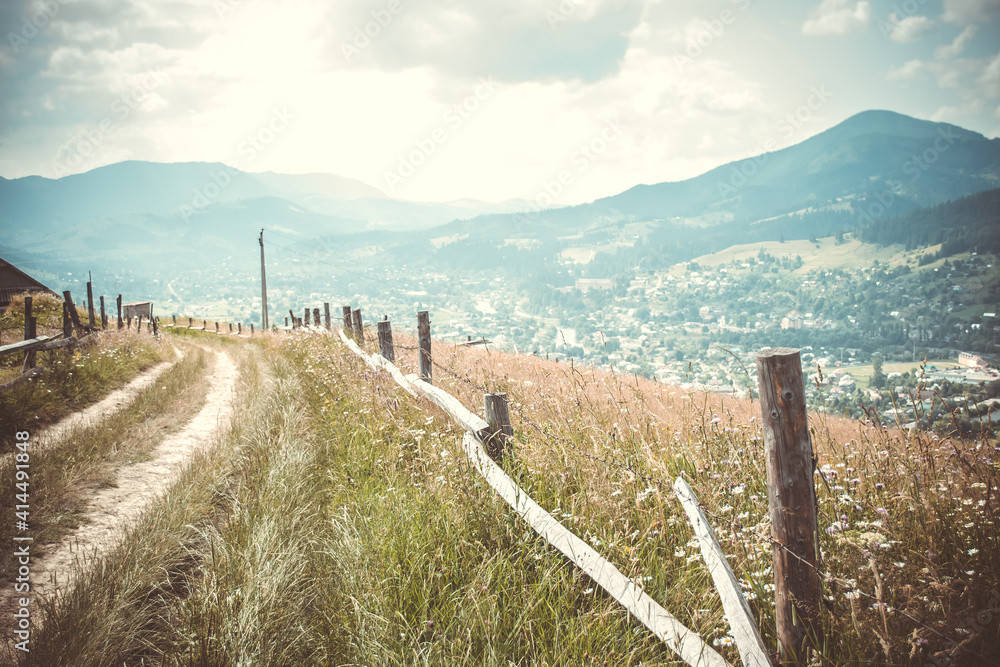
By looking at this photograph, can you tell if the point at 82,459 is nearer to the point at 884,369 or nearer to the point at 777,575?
the point at 777,575

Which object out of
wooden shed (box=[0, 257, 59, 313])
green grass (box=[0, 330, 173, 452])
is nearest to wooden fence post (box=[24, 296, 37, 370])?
green grass (box=[0, 330, 173, 452])

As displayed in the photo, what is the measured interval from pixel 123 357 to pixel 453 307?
14708cm

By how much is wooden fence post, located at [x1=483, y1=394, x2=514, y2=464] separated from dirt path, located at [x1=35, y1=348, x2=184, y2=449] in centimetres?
580

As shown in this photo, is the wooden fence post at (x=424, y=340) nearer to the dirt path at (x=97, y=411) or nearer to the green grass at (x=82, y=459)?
the green grass at (x=82, y=459)

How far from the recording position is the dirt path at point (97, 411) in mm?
6280

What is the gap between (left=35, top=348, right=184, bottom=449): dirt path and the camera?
628 cm

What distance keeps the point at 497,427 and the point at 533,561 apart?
3.79 ft

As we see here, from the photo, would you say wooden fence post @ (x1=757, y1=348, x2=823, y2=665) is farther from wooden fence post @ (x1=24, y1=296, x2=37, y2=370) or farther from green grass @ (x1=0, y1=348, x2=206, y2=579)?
wooden fence post @ (x1=24, y1=296, x2=37, y2=370)

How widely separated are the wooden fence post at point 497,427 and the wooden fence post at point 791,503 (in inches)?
83.3

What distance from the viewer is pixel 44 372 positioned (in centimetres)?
856

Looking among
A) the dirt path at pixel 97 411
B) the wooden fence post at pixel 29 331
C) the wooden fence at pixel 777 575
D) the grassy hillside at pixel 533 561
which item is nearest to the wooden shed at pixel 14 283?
the wooden fence post at pixel 29 331

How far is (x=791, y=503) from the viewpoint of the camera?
6.40 ft

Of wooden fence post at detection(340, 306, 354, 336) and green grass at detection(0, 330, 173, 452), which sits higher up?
wooden fence post at detection(340, 306, 354, 336)

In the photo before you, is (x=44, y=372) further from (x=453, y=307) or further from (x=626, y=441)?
(x=453, y=307)
